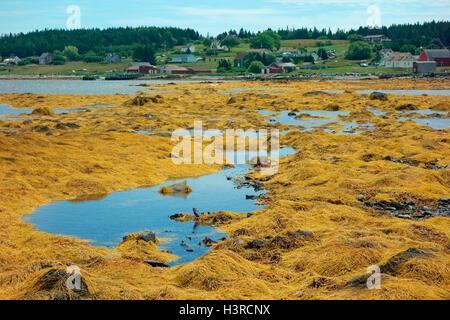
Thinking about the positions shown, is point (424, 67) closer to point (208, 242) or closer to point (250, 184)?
point (250, 184)

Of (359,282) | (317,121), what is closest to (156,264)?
(359,282)

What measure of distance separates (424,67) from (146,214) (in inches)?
5159

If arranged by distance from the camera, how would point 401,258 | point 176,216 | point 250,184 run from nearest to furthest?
point 401,258
point 176,216
point 250,184

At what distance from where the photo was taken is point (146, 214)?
2061cm

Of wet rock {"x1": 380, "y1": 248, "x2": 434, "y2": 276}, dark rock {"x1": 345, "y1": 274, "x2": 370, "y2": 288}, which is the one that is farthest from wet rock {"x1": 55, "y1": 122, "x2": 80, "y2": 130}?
dark rock {"x1": 345, "y1": 274, "x2": 370, "y2": 288}

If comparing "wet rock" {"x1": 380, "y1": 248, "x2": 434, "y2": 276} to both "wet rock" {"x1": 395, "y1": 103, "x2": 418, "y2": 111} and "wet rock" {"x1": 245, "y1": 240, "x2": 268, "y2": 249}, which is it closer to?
"wet rock" {"x1": 245, "y1": 240, "x2": 268, "y2": 249}

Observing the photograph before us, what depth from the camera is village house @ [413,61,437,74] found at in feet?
434

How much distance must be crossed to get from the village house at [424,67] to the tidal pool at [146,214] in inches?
4818

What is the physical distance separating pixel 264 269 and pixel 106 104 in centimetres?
6103

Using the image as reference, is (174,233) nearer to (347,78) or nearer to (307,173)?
(307,173)

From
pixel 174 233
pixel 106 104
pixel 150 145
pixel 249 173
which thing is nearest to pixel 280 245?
pixel 174 233

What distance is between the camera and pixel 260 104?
68.8m

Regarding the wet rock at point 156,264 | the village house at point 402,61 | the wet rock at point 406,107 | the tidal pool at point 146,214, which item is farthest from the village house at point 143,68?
the wet rock at point 156,264

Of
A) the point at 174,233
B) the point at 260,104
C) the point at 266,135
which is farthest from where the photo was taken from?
the point at 260,104
